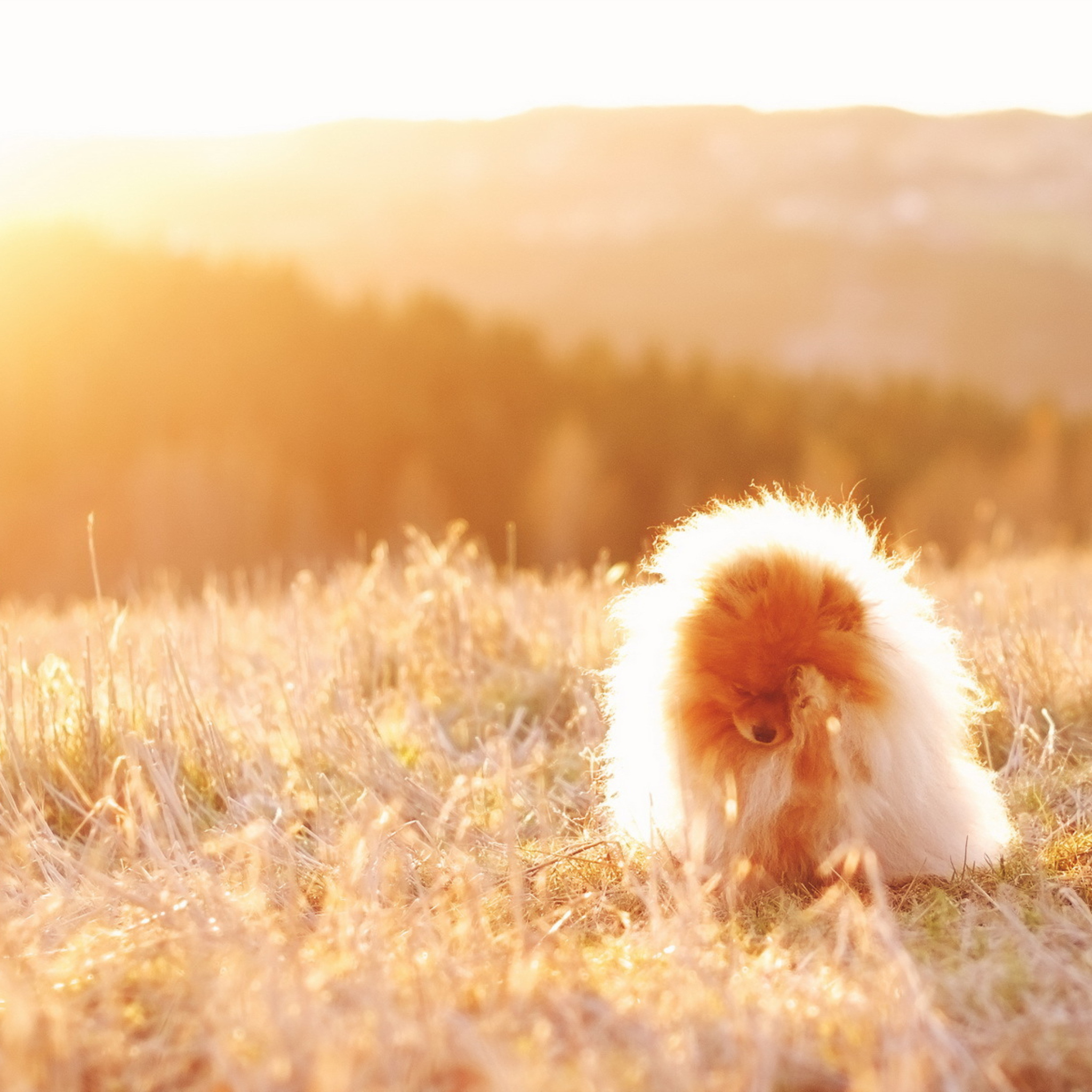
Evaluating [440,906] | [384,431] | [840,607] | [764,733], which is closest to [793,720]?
[764,733]

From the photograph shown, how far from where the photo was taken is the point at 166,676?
16.3 feet

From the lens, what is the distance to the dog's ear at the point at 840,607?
3492 mm

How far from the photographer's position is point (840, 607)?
3.51 m

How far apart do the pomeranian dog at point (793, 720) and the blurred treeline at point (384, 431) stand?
20762 mm

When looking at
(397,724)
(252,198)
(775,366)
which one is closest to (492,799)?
(397,724)

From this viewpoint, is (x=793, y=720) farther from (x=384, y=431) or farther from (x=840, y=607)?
(x=384, y=431)

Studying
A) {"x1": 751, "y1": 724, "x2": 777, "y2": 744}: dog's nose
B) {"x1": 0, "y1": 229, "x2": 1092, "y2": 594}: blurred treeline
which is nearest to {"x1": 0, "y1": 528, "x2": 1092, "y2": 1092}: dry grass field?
{"x1": 751, "y1": 724, "x2": 777, "y2": 744}: dog's nose

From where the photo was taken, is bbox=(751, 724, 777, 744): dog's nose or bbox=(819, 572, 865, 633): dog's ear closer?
bbox=(751, 724, 777, 744): dog's nose

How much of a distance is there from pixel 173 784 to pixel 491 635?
2517 mm

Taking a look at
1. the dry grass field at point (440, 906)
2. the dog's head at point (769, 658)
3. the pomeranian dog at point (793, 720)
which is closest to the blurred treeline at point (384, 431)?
the dry grass field at point (440, 906)

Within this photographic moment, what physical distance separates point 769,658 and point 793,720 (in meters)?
0.19

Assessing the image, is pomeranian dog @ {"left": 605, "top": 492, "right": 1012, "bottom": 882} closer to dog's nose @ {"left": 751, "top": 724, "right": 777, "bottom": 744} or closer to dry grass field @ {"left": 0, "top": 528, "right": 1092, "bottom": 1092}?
dog's nose @ {"left": 751, "top": 724, "right": 777, "bottom": 744}

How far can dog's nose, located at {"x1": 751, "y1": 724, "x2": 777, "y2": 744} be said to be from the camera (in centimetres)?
A: 336

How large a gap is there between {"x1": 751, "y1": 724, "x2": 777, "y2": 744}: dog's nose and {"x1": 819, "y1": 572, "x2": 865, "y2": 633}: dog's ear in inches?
14.0
